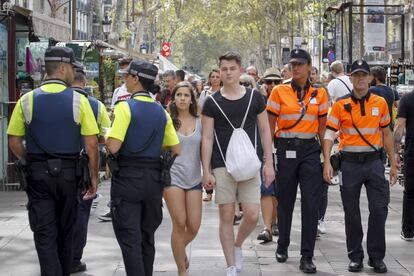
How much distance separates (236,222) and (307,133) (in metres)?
3.14

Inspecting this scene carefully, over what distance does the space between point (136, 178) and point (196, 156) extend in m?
1.22

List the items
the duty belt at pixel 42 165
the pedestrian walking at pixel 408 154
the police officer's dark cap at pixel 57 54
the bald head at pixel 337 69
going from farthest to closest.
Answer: the bald head at pixel 337 69 < the pedestrian walking at pixel 408 154 < the police officer's dark cap at pixel 57 54 < the duty belt at pixel 42 165

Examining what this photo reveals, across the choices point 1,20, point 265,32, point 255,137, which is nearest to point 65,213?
point 255,137

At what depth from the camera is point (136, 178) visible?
6.70m

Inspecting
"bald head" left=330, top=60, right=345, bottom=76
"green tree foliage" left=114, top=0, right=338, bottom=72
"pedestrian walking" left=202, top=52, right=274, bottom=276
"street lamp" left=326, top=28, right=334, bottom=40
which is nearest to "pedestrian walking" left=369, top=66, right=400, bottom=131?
"bald head" left=330, top=60, right=345, bottom=76

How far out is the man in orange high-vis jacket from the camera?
846 cm

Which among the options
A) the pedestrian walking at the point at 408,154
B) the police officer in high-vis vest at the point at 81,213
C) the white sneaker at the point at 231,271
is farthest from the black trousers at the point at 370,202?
the police officer in high-vis vest at the point at 81,213

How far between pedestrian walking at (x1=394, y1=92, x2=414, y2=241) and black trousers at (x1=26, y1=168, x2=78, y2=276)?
13.7ft

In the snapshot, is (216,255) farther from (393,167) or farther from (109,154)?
(109,154)

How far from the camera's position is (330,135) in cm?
841

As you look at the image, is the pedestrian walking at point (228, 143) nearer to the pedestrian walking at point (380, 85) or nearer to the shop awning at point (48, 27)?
the pedestrian walking at point (380, 85)

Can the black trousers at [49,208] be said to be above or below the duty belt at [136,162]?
below

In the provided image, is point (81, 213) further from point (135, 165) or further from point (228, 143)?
point (135, 165)

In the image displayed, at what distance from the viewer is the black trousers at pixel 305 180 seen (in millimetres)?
8422
